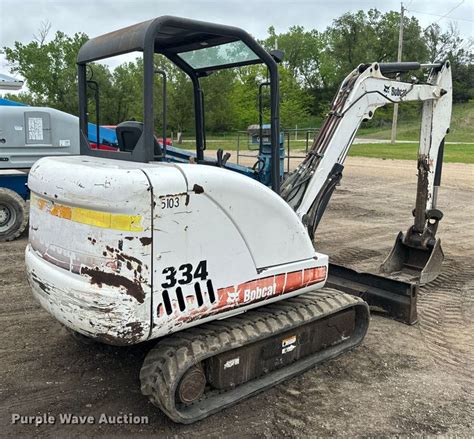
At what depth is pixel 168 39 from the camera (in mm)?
3730

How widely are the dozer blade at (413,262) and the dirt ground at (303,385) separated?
0.78ft

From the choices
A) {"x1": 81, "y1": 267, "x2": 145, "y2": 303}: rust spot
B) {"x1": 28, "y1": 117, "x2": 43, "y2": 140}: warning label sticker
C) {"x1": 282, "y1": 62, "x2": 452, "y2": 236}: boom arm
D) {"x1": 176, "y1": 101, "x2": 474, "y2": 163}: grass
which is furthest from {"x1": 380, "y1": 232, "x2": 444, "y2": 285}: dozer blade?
{"x1": 176, "y1": 101, "x2": 474, "y2": 163}: grass

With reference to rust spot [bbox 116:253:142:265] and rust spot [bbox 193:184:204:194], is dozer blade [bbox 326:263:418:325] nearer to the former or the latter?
rust spot [bbox 193:184:204:194]

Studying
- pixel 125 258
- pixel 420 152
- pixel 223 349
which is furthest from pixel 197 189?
pixel 420 152

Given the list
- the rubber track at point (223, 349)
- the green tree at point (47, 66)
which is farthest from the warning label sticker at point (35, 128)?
the green tree at point (47, 66)

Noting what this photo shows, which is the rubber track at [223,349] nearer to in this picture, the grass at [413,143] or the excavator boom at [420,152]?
the excavator boom at [420,152]

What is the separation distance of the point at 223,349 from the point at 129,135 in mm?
1474

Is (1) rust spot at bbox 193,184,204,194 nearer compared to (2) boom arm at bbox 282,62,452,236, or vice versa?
(1) rust spot at bbox 193,184,204,194

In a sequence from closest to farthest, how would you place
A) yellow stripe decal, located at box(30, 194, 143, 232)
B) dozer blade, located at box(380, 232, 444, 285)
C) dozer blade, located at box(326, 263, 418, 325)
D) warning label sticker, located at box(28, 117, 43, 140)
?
yellow stripe decal, located at box(30, 194, 143, 232), dozer blade, located at box(326, 263, 418, 325), dozer blade, located at box(380, 232, 444, 285), warning label sticker, located at box(28, 117, 43, 140)

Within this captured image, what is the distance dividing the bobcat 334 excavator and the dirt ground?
0.17m

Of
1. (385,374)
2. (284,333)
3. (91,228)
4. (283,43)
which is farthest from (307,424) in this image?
(283,43)

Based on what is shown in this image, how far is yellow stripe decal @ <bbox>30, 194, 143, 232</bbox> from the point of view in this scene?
2.78m

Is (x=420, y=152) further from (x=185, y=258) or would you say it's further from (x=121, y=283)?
(x=121, y=283)

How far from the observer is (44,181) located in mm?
3268
